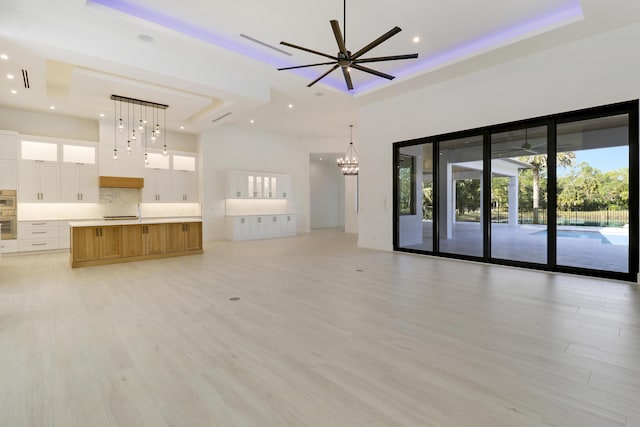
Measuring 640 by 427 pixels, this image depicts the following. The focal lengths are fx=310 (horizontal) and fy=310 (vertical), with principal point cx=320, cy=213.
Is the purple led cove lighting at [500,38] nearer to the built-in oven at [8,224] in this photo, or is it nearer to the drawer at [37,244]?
the drawer at [37,244]

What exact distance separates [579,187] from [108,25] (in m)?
7.93

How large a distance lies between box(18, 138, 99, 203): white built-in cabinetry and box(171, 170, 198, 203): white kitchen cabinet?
2049mm

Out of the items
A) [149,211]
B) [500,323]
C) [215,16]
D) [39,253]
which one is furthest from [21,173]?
[500,323]

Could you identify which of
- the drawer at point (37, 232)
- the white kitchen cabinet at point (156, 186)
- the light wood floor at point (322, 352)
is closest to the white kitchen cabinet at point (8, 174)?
the drawer at point (37, 232)

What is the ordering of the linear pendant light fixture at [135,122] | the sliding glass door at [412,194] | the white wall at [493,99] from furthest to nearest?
the sliding glass door at [412,194] → the linear pendant light fixture at [135,122] → the white wall at [493,99]

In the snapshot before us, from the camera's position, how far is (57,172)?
8.23 meters

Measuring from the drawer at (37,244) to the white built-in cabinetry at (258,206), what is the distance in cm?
452

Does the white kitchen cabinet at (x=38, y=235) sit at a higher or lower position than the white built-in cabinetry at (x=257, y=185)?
lower

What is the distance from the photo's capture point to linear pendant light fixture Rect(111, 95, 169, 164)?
719 cm

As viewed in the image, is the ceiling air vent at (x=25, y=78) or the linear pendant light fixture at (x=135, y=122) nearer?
the ceiling air vent at (x=25, y=78)

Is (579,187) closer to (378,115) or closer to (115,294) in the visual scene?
(378,115)

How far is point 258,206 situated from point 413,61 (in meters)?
7.51

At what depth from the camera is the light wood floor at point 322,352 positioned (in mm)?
1778

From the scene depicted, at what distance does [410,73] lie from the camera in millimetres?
6426
